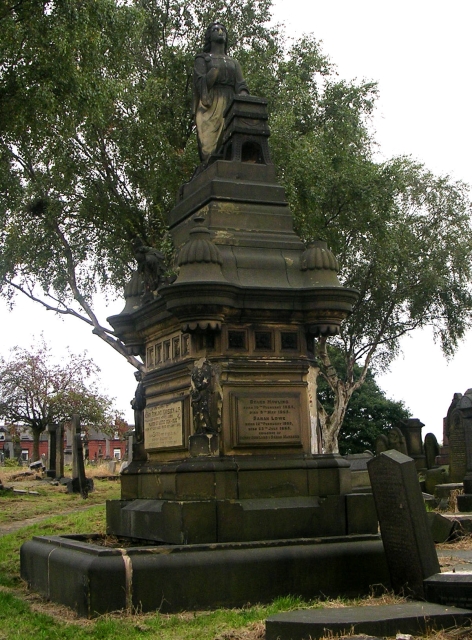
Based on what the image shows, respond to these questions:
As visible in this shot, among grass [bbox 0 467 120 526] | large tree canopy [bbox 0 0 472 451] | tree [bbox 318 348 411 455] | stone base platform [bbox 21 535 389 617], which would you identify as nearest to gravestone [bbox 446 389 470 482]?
large tree canopy [bbox 0 0 472 451]

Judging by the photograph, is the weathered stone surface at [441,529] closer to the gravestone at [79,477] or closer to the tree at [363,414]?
the gravestone at [79,477]

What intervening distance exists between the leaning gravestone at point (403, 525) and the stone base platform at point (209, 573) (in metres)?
0.63

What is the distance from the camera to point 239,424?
9078 millimetres

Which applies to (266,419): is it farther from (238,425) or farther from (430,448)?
(430,448)

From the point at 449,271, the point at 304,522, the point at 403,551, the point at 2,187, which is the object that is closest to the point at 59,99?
the point at 2,187

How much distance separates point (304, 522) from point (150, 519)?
5.54 feet

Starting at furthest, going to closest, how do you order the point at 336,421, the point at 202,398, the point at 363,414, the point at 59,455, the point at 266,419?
the point at 363,414
the point at 59,455
the point at 336,421
the point at 266,419
the point at 202,398

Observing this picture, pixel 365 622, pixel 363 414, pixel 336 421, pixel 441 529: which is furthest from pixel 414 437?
pixel 365 622

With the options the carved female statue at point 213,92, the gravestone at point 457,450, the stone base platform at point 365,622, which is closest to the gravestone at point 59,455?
the gravestone at point 457,450

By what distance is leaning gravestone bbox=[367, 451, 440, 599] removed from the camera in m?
7.44

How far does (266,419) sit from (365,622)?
3.36m

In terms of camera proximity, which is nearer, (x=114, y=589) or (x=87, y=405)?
(x=114, y=589)

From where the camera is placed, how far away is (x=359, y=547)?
337 inches

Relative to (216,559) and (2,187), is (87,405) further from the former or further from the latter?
(216,559)
